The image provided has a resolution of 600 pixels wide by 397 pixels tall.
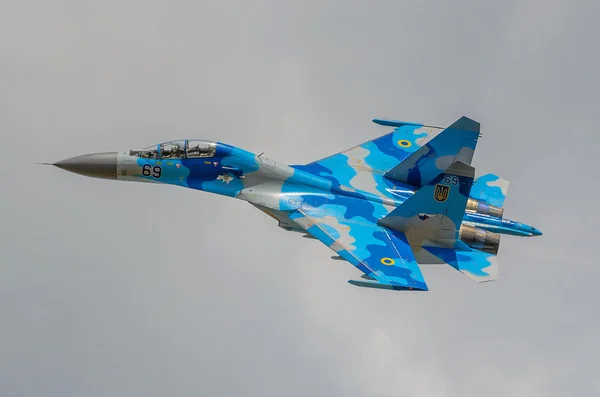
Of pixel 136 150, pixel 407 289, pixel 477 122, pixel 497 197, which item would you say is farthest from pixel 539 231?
pixel 136 150

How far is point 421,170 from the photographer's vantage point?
133ft

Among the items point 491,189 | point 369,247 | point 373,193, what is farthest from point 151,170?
point 491,189

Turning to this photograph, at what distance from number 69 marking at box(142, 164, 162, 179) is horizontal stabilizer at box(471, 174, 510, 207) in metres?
11.5

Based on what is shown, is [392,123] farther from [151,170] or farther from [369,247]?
[151,170]

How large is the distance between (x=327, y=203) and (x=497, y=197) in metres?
6.53

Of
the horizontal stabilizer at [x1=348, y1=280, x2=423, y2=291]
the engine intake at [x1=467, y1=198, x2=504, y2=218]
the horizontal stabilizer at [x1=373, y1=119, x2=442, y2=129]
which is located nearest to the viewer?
the horizontal stabilizer at [x1=348, y1=280, x2=423, y2=291]

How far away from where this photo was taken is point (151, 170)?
3956cm

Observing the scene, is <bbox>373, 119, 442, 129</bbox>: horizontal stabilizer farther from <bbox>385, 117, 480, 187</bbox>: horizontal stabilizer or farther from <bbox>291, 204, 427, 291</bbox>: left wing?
<bbox>291, 204, 427, 291</bbox>: left wing

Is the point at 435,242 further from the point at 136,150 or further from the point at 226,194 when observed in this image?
the point at 136,150

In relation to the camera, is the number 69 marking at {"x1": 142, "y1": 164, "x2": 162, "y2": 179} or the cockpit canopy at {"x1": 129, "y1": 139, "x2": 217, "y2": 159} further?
the number 69 marking at {"x1": 142, "y1": 164, "x2": 162, "y2": 179}

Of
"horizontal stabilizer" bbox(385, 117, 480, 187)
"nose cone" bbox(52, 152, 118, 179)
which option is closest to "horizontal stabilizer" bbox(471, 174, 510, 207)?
"horizontal stabilizer" bbox(385, 117, 480, 187)

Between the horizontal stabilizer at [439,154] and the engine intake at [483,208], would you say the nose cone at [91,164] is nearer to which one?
the horizontal stabilizer at [439,154]

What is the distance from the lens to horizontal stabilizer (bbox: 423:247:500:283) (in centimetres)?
3719

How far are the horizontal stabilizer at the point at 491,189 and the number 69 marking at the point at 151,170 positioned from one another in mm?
11502
